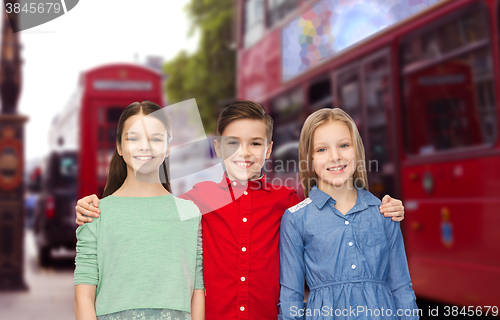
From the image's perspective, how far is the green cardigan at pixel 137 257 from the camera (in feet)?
5.69

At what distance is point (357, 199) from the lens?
6.45ft

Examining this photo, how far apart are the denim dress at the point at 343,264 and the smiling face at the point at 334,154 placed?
0.28 feet

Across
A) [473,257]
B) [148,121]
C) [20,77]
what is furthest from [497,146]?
[20,77]

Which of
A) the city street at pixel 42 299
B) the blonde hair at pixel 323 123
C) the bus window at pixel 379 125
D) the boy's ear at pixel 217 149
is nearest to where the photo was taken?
the blonde hair at pixel 323 123

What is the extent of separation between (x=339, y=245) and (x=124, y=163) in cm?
83

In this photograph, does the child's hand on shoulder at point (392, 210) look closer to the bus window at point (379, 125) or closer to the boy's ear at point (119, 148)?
the boy's ear at point (119, 148)

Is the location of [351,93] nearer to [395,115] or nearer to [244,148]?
[395,115]

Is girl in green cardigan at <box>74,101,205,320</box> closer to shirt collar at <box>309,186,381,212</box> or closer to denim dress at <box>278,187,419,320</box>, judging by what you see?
denim dress at <box>278,187,419,320</box>

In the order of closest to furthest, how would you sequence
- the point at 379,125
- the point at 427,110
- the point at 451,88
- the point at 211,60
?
the point at 451,88, the point at 427,110, the point at 379,125, the point at 211,60

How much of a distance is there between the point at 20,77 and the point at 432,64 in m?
4.57

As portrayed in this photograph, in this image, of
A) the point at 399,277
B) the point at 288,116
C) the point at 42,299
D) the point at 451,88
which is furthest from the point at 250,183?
the point at 42,299

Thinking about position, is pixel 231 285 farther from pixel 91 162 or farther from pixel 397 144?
pixel 91 162

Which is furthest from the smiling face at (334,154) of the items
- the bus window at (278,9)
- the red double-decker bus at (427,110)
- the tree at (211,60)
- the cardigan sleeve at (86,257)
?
the tree at (211,60)

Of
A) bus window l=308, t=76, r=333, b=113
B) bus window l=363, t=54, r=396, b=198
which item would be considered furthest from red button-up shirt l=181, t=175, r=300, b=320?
bus window l=308, t=76, r=333, b=113
